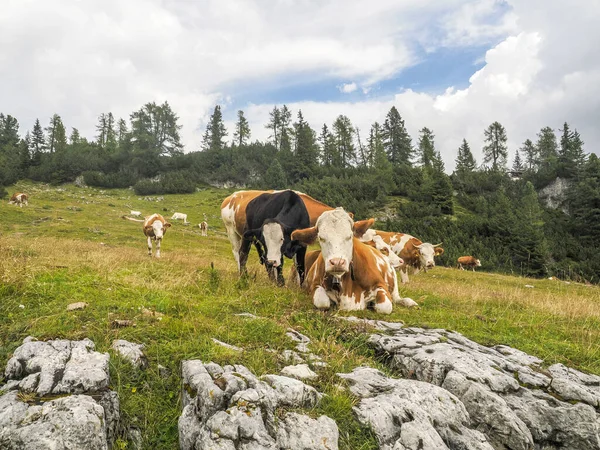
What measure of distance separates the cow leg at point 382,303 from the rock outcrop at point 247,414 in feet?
10.8

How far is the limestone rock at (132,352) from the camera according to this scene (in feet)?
11.0

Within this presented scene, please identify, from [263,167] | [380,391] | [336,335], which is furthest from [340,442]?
[263,167]

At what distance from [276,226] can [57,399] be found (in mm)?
5345

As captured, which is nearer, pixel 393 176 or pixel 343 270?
pixel 343 270

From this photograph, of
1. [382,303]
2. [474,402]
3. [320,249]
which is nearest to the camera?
[474,402]

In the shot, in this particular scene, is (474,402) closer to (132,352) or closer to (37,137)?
(132,352)

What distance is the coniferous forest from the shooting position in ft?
118

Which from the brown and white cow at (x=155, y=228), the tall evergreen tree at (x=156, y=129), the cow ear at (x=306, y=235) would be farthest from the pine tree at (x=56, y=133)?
the cow ear at (x=306, y=235)

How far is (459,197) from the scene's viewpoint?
169 ft

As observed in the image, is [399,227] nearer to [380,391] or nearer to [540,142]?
[380,391]

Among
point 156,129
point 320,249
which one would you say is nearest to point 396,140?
point 156,129

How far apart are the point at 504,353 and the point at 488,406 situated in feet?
5.29

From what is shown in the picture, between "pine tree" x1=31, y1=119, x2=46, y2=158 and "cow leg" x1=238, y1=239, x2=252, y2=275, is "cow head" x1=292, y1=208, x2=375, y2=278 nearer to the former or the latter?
"cow leg" x1=238, y1=239, x2=252, y2=275

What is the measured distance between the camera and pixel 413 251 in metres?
16.3
